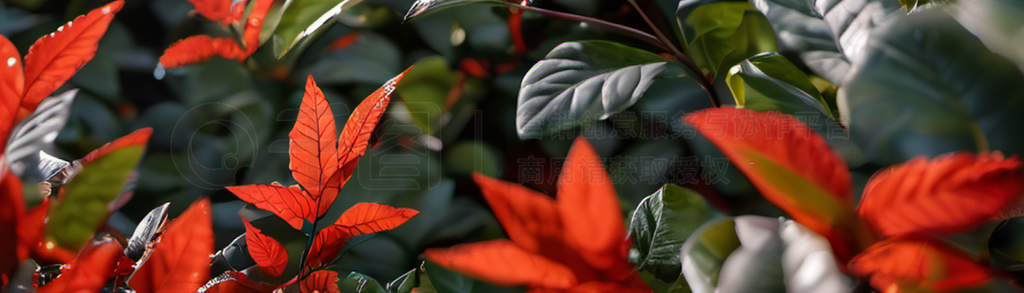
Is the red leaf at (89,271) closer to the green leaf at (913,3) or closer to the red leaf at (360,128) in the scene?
the red leaf at (360,128)

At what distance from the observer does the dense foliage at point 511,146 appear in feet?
0.75

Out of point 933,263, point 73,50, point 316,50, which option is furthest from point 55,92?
point 933,263

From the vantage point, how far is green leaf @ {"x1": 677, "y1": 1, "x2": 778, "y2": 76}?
262 millimetres

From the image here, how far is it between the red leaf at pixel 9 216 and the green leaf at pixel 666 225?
0.30 metres

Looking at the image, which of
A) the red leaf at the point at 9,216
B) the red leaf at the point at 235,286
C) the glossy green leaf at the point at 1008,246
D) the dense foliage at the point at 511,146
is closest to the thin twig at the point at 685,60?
the dense foliage at the point at 511,146

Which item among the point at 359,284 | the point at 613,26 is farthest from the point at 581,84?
the point at 359,284

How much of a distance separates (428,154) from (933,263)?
7.9 inches

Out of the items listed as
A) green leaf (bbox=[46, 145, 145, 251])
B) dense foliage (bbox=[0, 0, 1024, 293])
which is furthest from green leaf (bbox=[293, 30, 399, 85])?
green leaf (bbox=[46, 145, 145, 251])

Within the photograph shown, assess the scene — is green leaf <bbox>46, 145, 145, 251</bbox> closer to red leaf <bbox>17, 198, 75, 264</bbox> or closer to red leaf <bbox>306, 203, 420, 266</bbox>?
red leaf <bbox>17, 198, 75, 264</bbox>

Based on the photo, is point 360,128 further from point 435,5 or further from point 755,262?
point 755,262

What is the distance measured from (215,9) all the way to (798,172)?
282 millimetres

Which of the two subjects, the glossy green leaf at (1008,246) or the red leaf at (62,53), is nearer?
the glossy green leaf at (1008,246)

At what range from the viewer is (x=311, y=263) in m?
0.29

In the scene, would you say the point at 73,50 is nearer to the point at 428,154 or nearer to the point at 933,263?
the point at 428,154
